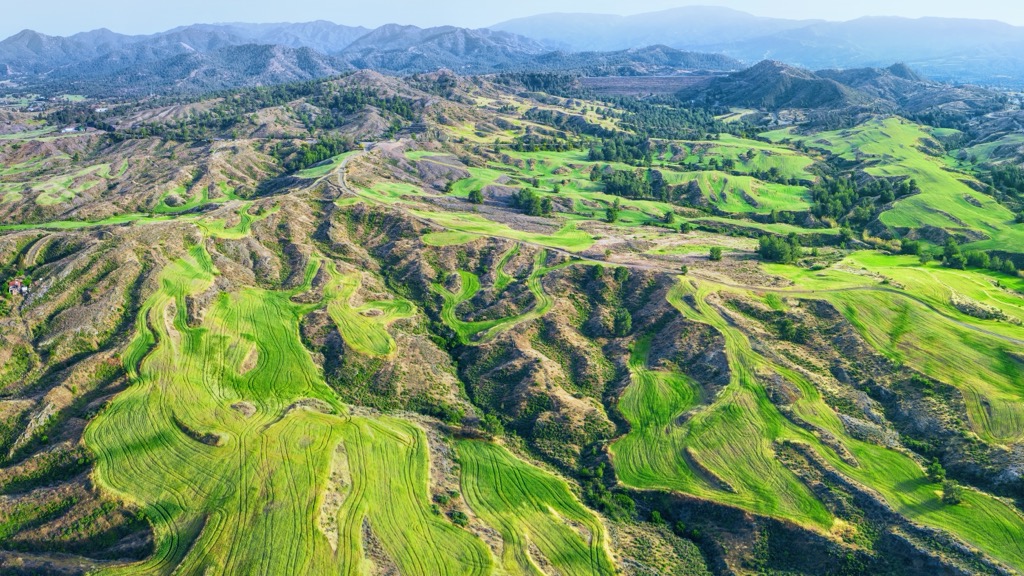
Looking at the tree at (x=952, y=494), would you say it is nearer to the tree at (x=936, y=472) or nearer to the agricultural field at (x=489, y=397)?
the agricultural field at (x=489, y=397)

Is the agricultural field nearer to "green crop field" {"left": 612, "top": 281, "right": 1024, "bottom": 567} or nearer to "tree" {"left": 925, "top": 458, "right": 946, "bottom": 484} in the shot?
"green crop field" {"left": 612, "top": 281, "right": 1024, "bottom": 567}

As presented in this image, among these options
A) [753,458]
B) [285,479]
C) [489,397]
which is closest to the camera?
[285,479]

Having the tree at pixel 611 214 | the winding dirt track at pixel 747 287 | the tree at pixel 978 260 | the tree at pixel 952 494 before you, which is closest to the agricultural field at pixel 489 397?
the tree at pixel 952 494

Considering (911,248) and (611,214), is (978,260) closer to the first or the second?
(911,248)

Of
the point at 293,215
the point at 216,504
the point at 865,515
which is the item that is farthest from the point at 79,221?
the point at 865,515

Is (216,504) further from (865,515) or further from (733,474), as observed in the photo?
(865,515)

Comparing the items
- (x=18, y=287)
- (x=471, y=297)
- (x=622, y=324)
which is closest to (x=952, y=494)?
(x=622, y=324)

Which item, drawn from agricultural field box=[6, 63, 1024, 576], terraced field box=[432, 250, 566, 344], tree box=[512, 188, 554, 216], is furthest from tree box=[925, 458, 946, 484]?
tree box=[512, 188, 554, 216]
